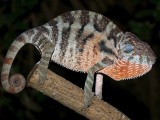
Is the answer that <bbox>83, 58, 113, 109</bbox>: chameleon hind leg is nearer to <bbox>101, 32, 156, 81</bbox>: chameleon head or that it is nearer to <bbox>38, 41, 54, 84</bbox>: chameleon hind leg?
<bbox>101, 32, 156, 81</bbox>: chameleon head

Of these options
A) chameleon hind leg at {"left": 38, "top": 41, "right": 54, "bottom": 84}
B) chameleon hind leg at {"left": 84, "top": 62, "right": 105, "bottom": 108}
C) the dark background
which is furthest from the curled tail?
the dark background

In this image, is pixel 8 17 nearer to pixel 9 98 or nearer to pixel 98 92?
pixel 9 98

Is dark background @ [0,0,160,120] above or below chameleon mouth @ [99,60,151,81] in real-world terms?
above

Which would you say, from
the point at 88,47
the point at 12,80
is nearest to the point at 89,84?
the point at 88,47

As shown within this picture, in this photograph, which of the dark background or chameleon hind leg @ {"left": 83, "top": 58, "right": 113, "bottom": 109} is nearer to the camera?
chameleon hind leg @ {"left": 83, "top": 58, "right": 113, "bottom": 109}

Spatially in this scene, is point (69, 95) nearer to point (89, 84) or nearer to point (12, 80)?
point (89, 84)

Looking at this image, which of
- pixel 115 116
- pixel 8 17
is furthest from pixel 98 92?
pixel 8 17

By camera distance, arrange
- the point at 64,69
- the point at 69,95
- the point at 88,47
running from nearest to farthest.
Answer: the point at 69,95 → the point at 88,47 → the point at 64,69
